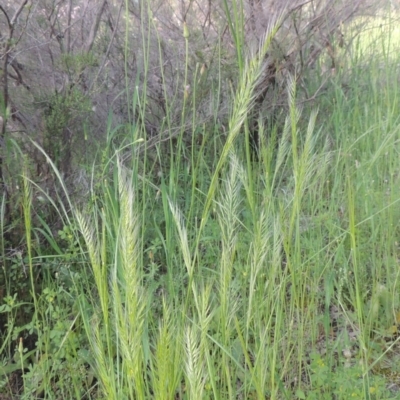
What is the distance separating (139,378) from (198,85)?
7.05ft

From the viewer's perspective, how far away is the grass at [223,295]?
902 millimetres

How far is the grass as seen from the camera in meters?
0.90

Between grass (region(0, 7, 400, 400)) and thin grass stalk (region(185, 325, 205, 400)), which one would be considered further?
grass (region(0, 7, 400, 400))

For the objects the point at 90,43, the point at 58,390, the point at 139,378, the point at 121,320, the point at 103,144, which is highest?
the point at 90,43

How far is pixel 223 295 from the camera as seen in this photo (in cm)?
92

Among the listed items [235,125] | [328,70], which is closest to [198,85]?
[328,70]

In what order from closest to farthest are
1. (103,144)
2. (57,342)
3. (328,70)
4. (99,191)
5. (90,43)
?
(57,342) → (99,191) → (90,43) → (103,144) → (328,70)

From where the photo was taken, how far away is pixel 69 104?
6.72 feet

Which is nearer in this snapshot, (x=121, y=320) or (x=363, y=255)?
(x=121, y=320)

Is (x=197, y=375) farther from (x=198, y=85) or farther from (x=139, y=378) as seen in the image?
(x=198, y=85)

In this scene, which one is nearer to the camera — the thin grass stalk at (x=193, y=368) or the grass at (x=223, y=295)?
the thin grass stalk at (x=193, y=368)

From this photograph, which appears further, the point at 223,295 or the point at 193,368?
the point at 223,295

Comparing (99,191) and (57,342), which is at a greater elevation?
(99,191)

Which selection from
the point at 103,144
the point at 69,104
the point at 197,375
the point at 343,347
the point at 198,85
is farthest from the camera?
the point at 198,85
